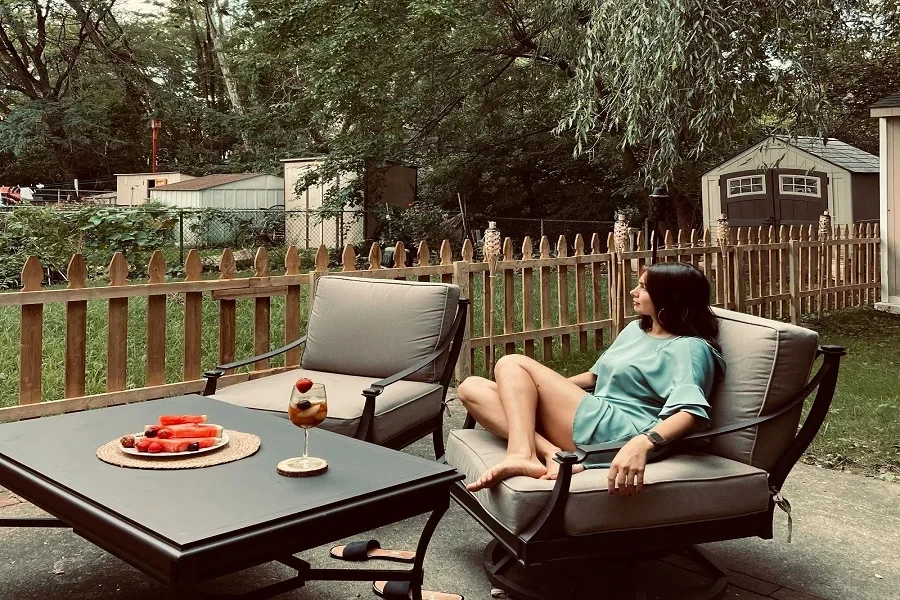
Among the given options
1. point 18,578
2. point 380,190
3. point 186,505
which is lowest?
point 18,578

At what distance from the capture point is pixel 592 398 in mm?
2916

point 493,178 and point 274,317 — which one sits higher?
point 493,178

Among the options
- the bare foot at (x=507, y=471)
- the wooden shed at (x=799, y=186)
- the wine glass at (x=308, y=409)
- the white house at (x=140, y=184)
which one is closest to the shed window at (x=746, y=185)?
the wooden shed at (x=799, y=186)

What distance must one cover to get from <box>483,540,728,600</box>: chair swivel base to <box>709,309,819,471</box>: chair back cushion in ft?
1.42

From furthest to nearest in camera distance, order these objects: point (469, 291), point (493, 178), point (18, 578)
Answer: point (493, 178) → point (469, 291) → point (18, 578)

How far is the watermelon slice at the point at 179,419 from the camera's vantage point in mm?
2830

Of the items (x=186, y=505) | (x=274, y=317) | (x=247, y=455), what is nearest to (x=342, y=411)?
(x=247, y=455)

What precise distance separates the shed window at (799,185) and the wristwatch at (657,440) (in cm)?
1561

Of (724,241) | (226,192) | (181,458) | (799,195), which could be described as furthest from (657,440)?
(226,192)

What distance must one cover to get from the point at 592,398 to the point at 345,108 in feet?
37.4

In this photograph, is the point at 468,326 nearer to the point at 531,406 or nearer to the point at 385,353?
the point at 385,353

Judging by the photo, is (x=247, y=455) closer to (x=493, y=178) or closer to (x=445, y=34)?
(x=445, y=34)

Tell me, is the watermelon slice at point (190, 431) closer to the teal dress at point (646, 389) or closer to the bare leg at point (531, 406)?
the bare leg at point (531, 406)

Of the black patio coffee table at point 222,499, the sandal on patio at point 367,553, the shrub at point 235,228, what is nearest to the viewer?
the black patio coffee table at point 222,499
